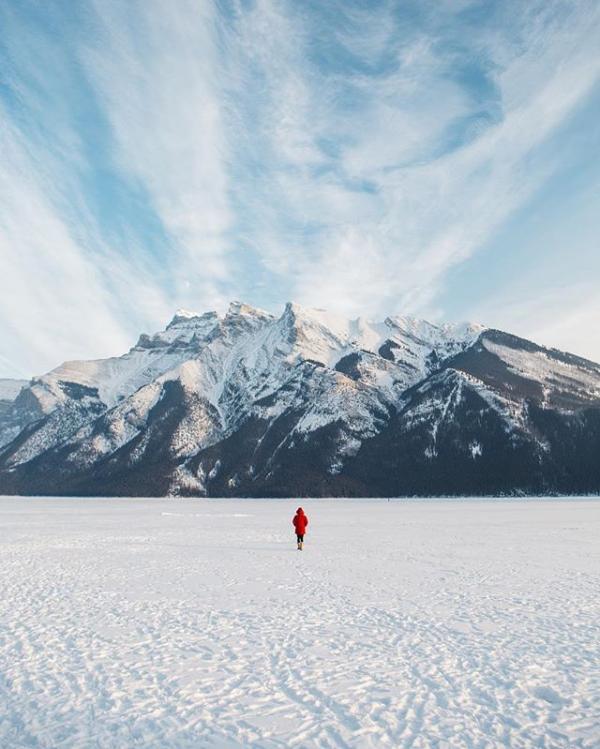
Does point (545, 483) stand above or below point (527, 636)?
above

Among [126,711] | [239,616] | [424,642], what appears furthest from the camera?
[239,616]

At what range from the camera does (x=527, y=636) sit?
14.1 meters

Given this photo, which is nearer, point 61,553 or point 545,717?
point 545,717

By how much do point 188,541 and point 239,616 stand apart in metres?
25.6

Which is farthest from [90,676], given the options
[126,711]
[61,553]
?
[61,553]

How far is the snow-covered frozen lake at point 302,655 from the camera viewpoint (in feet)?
29.8

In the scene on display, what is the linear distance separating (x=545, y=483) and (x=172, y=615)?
207 meters

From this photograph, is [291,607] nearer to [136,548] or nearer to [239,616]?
[239,616]


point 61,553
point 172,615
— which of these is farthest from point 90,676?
A: point 61,553

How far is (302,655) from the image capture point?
42.0 feet

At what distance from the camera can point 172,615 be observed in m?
16.9

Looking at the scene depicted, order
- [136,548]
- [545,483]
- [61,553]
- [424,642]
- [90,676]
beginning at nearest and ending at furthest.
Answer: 1. [90,676]
2. [424,642]
3. [61,553]
4. [136,548]
5. [545,483]

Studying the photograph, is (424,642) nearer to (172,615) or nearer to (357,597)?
(357,597)

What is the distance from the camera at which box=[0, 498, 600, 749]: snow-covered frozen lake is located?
29.8ft
